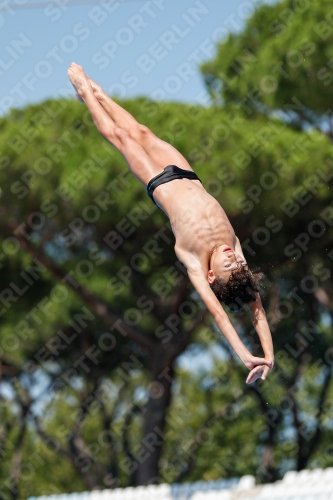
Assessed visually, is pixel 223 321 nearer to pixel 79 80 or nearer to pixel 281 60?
pixel 79 80

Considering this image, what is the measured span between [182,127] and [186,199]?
357 inches

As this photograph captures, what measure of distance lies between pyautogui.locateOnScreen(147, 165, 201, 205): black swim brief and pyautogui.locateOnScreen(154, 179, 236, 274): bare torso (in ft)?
0.27

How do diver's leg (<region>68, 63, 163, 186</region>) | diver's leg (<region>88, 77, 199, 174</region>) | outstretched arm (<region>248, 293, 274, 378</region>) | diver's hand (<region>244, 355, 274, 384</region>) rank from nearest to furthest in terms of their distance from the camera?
diver's hand (<region>244, 355, 274, 384</region>) < outstretched arm (<region>248, 293, 274, 378</region>) < diver's leg (<region>68, 63, 163, 186</region>) < diver's leg (<region>88, 77, 199, 174</region>)

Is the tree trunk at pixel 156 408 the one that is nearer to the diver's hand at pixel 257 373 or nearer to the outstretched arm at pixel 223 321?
the outstretched arm at pixel 223 321

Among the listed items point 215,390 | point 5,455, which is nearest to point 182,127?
point 215,390

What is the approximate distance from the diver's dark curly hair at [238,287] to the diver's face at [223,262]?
35 millimetres

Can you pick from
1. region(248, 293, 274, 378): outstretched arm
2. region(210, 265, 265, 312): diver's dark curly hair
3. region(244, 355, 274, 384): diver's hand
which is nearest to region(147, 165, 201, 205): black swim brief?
region(210, 265, 265, 312): diver's dark curly hair

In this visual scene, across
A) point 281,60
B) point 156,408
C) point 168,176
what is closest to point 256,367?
point 168,176

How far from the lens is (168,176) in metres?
7.09

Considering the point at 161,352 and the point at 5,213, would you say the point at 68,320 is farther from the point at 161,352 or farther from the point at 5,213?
the point at 5,213

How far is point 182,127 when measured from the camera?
1573 centimetres

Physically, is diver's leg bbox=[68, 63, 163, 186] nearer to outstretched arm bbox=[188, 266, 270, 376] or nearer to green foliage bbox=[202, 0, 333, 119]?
outstretched arm bbox=[188, 266, 270, 376]

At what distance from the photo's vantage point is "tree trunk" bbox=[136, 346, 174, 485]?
18062 millimetres

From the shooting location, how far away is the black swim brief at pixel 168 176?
707 centimetres
